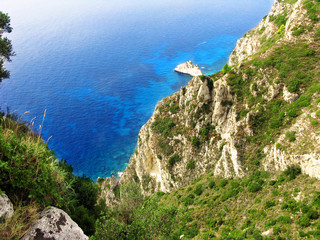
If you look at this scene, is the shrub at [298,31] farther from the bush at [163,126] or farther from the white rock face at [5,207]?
the white rock face at [5,207]

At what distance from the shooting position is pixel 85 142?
101 metres

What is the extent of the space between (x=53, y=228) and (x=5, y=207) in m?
2.34

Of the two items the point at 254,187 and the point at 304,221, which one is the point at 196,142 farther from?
the point at 304,221

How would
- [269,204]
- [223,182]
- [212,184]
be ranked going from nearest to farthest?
[269,204] → [223,182] → [212,184]

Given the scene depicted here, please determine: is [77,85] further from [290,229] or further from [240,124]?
[290,229]

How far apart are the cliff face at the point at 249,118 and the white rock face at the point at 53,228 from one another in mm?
25588

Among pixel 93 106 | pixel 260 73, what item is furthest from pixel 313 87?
pixel 93 106

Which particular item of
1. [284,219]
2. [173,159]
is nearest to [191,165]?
[173,159]

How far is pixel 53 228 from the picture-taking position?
33.3 feet

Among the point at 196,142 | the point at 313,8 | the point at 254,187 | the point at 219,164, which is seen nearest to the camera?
the point at 254,187

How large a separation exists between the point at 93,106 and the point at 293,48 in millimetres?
102748

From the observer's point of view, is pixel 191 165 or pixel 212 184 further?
pixel 191 165

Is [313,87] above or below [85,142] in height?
below

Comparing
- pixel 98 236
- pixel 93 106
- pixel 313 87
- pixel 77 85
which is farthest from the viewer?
pixel 77 85
